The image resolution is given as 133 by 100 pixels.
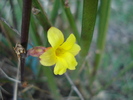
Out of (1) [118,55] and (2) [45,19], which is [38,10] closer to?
(2) [45,19]

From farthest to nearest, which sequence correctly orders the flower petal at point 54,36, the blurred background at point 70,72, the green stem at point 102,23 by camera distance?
1. the blurred background at point 70,72
2. the green stem at point 102,23
3. the flower petal at point 54,36

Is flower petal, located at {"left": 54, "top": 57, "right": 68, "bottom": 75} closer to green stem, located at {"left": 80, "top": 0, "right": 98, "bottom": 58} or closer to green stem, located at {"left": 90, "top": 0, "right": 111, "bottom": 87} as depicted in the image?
green stem, located at {"left": 80, "top": 0, "right": 98, "bottom": 58}

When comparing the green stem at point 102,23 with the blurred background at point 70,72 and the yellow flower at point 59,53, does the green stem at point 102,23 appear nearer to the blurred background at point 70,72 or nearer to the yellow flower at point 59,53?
the blurred background at point 70,72

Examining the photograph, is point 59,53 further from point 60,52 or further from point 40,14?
point 40,14

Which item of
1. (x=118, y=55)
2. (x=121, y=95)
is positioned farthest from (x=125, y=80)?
(x=118, y=55)

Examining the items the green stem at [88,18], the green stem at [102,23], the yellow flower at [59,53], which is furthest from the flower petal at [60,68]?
the green stem at [102,23]

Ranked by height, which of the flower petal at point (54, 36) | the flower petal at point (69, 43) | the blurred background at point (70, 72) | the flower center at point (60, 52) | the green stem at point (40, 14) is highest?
the green stem at point (40, 14)

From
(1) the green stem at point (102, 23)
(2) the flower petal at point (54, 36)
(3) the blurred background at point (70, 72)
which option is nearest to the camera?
(2) the flower petal at point (54, 36)
